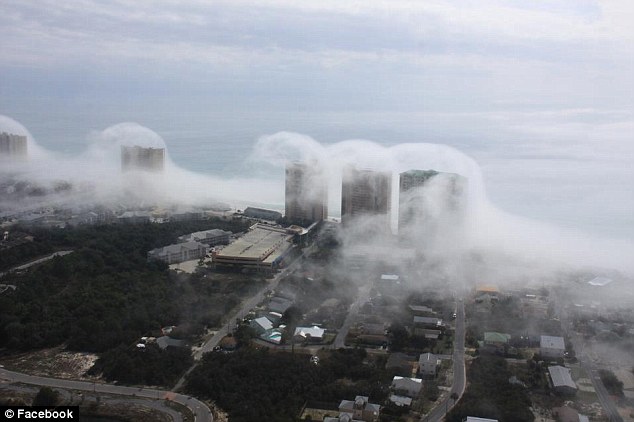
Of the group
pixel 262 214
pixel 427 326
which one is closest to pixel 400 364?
pixel 427 326

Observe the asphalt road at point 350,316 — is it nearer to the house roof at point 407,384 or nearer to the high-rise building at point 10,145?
the house roof at point 407,384

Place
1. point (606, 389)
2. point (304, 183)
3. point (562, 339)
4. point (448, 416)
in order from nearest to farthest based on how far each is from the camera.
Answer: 1. point (448, 416)
2. point (606, 389)
3. point (562, 339)
4. point (304, 183)

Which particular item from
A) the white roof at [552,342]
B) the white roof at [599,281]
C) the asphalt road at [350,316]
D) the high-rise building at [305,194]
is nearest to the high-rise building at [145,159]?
the high-rise building at [305,194]

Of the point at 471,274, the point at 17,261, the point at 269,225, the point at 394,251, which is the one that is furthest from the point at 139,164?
the point at 471,274

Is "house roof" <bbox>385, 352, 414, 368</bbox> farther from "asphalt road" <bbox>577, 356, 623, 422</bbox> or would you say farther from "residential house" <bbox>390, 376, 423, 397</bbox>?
"asphalt road" <bbox>577, 356, 623, 422</bbox>

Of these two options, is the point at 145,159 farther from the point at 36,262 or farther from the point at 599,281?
the point at 599,281

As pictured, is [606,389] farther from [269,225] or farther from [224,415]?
[269,225]
